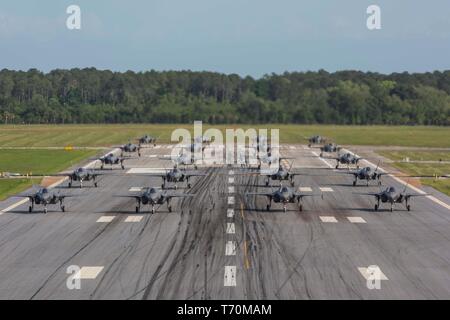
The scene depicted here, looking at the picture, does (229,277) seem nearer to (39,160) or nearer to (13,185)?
(13,185)

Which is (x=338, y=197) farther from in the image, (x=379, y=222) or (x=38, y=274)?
(x=38, y=274)

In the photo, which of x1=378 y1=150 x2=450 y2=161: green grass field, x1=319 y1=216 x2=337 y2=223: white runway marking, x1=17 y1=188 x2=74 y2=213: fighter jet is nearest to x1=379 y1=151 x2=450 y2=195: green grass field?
x1=378 y1=150 x2=450 y2=161: green grass field

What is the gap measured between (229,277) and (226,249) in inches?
302

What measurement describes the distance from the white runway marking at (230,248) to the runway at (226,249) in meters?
0.06

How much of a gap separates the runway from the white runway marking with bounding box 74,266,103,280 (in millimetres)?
108

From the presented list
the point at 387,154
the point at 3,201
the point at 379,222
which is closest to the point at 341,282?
the point at 379,222

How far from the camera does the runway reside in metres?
38.8

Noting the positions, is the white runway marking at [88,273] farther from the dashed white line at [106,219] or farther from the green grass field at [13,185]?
the green grass field at [13,185]

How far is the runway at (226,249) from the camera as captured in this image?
38750 mm

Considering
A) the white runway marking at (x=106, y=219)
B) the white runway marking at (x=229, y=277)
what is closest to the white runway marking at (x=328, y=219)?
the white runway marking at (x=106, y=219)

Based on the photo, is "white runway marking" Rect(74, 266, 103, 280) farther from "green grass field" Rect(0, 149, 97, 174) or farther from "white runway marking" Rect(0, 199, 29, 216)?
"green grass field" Rect(0, 149, 97, 174)

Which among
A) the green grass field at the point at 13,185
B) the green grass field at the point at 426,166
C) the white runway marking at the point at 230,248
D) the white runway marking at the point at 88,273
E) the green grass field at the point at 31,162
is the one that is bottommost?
the green grass field at the point at 426,166

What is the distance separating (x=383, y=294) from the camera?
1480 inches

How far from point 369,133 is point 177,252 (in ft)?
498
